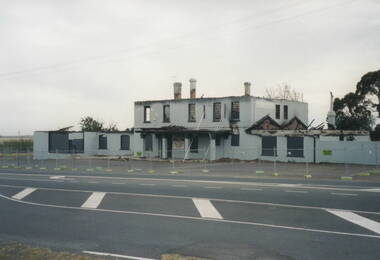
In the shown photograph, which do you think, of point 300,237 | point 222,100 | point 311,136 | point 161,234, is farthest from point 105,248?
point 222,100

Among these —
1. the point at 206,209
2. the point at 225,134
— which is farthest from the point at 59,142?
the point at 206,209

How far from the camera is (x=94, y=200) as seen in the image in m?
16.5

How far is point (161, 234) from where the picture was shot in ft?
34.2

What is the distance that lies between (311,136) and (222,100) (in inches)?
392

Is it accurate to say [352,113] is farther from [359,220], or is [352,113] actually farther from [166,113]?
[359,220]

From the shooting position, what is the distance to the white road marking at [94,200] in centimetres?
1513

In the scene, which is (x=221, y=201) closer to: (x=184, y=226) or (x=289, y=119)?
(x=184, y=226)

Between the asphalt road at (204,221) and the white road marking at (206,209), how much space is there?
0.10 ft

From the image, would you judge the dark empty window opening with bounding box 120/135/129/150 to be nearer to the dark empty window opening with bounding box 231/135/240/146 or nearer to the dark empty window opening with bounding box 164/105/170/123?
the dark empty window opening with bounding box 164/105/170/123

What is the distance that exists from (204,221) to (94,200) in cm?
588

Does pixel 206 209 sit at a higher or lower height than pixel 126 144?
lower

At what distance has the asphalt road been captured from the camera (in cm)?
905

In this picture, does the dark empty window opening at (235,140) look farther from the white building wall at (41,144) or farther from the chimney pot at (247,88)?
the white building wall at (41,144)

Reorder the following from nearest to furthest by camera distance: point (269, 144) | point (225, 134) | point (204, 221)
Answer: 1. point (204, 221)
2. point (269, 144)
3. point (225, 134)
